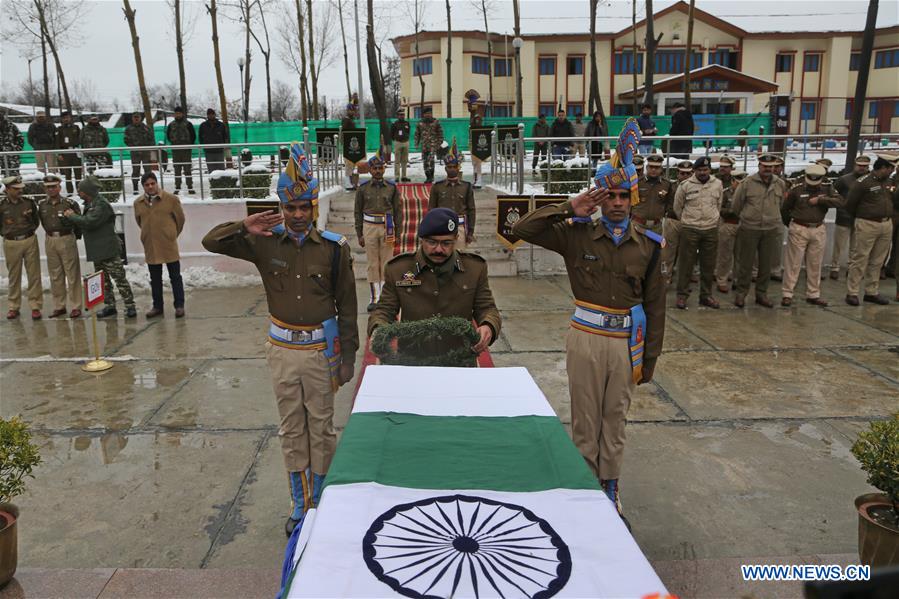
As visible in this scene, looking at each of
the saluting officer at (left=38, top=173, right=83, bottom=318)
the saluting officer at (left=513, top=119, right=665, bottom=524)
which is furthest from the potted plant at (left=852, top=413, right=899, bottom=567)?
the saluting officer at (left=38, top=173, right=83, bottom=318)

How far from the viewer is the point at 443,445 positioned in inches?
105

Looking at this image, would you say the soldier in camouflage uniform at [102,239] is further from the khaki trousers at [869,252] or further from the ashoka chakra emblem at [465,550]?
the khaki trousers at [869,252]

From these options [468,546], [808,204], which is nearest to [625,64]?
[808,204]

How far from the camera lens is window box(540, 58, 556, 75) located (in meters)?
42.0

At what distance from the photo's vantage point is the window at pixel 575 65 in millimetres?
42000

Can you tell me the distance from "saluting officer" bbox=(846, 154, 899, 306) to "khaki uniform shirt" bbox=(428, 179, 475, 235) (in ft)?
17.5

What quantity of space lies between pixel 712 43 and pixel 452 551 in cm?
4561

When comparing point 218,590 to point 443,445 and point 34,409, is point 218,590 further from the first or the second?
point 34,409

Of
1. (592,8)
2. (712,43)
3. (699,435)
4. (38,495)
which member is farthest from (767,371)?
(712,43)

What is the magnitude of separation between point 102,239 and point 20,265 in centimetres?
Result: 132

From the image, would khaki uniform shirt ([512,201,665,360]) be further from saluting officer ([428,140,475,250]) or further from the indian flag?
saluting officer ([428,140,475,250])

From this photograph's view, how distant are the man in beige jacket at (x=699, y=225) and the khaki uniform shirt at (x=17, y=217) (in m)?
8.92

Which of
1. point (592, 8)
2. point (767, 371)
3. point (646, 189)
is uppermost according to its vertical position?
point (592, 8)

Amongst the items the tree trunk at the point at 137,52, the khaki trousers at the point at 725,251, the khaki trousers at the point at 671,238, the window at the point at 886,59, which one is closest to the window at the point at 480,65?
the window at the point at 886,59
